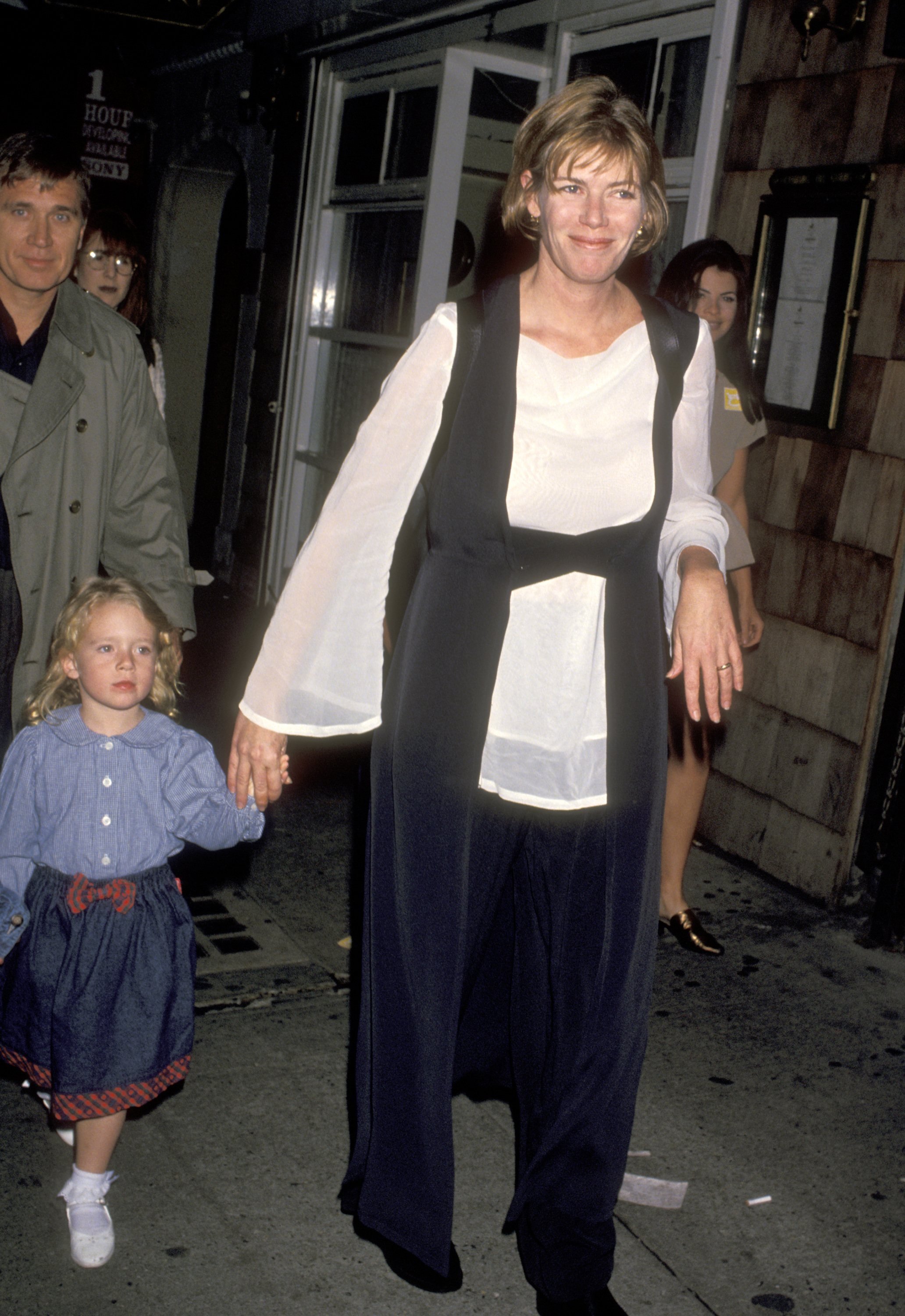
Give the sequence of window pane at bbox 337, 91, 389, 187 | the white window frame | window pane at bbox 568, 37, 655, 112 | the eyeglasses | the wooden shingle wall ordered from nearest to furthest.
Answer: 1. the wooden shingle wall
2. the eyeglasses
3. the white window frame
4. window pane at bbox 568, 37, 655, 112
5. window pane at bbox 337, 91, 389, 187

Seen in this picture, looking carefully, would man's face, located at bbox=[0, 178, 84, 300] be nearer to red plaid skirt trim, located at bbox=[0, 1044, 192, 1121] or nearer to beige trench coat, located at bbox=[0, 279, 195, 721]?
beige trench coat, located at bbox=[0, 279, 195, 721]

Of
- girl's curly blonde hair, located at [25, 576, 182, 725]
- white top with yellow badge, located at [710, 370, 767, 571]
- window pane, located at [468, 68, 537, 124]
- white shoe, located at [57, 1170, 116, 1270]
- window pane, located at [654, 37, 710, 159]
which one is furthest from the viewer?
window pane, located at [468, 68, 537, 124]

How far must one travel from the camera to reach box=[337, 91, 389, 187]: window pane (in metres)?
7.84

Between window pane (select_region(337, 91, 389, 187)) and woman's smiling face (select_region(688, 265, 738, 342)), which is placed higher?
window pane (select_region(337, 91, 389, 187))

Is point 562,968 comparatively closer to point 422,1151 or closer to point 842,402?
point 422,1151

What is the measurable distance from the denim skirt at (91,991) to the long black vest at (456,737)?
0.44m

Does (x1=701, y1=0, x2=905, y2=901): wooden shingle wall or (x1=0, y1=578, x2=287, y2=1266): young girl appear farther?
(x1=701, y1=0, x2=905, y2=901): wooden shingle wall

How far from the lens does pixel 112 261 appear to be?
491 cm

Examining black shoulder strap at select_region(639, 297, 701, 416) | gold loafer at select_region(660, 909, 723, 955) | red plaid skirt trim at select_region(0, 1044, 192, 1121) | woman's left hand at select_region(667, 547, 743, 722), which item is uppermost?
black shoulder strap at select_region(639, 297, 701, 416)

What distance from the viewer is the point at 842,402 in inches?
179

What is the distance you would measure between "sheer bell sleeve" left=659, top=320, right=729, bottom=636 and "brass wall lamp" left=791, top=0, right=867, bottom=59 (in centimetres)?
268

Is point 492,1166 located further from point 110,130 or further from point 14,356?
point 110,130

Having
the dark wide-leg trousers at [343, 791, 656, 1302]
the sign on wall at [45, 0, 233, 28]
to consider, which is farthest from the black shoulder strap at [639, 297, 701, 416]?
the sign on wall at [45, 0, 233, 28]

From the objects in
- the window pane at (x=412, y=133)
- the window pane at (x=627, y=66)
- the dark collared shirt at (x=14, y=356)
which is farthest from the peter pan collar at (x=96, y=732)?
the window pane at (x=412, y=133)
